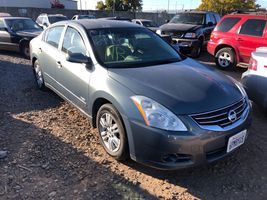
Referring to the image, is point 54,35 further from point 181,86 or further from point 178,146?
point 178,146

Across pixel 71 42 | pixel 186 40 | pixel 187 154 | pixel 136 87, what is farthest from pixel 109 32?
pixel 186 40

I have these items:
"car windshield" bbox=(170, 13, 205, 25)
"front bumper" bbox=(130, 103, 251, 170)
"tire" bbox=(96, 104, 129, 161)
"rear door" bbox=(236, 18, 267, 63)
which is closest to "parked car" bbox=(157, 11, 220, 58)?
"car windshield" bbox=(170, 13, 205, 25)

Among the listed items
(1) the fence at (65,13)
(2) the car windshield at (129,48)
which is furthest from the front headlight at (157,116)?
(1) the fence at (65,13)

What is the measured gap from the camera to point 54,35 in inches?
198

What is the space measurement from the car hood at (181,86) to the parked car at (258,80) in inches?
37.3

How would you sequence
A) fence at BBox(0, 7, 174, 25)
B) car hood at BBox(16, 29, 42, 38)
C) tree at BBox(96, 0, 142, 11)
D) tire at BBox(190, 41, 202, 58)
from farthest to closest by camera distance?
tree at BBox(96, 0, 142, 11), fence at BBox(0, 7, 174, 25), tire at BBox(190, 41, 202, 58), car hood at BBox(16, 29, 42, 38)

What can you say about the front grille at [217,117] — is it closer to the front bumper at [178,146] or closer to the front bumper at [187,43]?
the front bumper at [178,146]

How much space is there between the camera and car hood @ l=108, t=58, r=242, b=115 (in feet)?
9.55

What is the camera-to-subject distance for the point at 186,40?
10109mm

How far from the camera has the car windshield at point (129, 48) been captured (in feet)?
12.4

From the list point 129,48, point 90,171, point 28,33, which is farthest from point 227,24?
point 90,171

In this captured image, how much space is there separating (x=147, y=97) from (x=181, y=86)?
1.58 ft

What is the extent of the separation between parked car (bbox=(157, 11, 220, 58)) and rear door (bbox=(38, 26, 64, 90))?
5732 millimetres

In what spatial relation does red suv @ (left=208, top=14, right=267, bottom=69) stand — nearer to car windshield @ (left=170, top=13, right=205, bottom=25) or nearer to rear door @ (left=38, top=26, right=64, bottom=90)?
car windshield @ (left=170, top=13, right=205, bottom=25)
